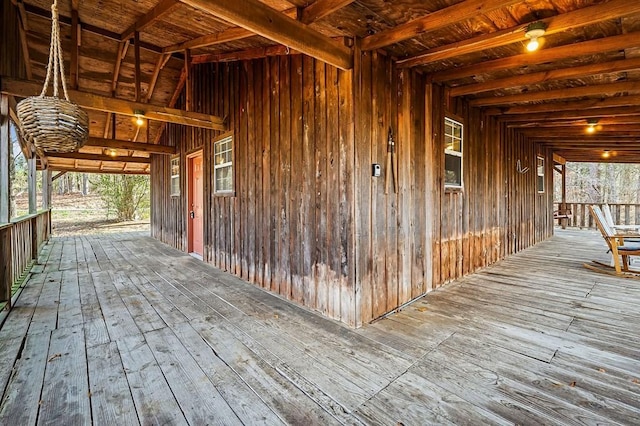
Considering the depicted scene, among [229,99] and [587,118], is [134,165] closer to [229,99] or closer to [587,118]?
[229,99]

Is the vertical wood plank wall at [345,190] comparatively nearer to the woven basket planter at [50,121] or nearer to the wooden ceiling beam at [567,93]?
the wooden ceiling beam at [567,93]

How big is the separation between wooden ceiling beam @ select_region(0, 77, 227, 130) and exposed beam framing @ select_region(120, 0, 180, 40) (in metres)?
1.12

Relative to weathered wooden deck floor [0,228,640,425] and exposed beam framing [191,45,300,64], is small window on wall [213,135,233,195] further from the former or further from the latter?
weathered wooden deck floor [0,228,640,425]

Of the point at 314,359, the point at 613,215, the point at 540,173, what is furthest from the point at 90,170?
the point at 613,215

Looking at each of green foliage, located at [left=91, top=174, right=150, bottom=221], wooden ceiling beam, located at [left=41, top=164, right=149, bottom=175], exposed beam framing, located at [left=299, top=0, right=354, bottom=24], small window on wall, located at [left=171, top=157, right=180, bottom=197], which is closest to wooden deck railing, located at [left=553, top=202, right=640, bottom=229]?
exposed beam framing, located at [left=299, top=0, right=354, bottom=24]

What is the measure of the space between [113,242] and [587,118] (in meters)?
11.0

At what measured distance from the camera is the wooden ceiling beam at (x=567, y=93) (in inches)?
146

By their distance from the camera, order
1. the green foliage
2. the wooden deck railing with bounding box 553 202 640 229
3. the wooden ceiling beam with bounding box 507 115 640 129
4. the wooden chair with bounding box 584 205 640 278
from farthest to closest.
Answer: the green foliage → the wooden deck railing with bounding box 553 202 640 229 → the wooden ceiling beam with bounding box 507 115 640 129 → the wooden chair with bounding box 584 205 640 278

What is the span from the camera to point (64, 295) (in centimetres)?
368

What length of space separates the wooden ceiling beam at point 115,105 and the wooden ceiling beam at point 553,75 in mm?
3707

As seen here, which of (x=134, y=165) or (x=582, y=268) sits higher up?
(x=134, y=165)

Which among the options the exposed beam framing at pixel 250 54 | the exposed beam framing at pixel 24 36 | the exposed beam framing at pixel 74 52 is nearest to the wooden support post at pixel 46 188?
the exposed beam framing at pixel 24 36

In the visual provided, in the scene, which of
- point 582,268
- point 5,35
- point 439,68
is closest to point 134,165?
point 5,35

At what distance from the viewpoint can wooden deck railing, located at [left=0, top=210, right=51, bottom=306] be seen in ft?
10.6
